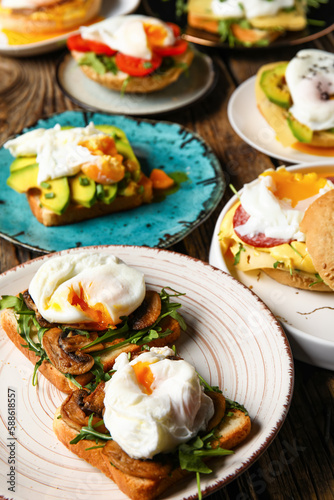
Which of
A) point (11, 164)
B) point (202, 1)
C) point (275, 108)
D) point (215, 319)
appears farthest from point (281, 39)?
point (215, 319)

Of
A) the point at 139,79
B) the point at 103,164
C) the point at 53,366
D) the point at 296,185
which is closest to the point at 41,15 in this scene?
the point at 139,79

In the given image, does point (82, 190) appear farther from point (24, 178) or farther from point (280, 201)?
point (280, 201)

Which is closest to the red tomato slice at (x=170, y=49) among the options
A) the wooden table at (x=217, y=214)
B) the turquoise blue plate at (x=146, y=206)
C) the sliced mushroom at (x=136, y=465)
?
the wooden table at (x=217, y=214)

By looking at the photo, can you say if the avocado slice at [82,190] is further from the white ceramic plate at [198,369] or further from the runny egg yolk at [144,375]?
the runny egg yolk at [144,375]

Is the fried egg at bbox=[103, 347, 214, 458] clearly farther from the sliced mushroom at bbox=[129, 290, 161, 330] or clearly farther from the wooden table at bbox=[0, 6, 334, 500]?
the wooden table at bbox=[0, 6, 334, 500]

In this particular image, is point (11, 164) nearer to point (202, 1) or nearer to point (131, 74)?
point (131, 74)
